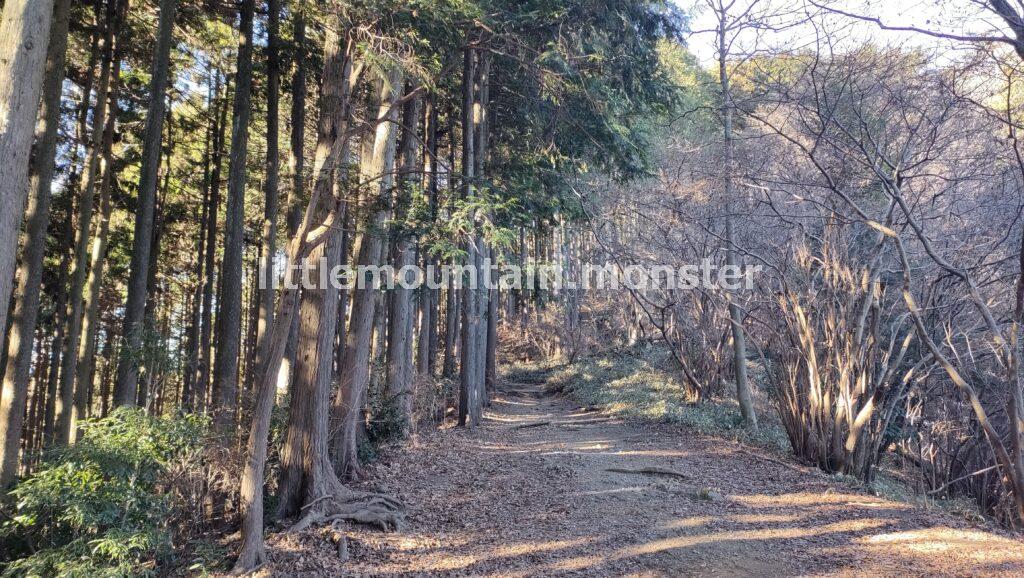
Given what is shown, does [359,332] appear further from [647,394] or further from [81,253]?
[647,394]

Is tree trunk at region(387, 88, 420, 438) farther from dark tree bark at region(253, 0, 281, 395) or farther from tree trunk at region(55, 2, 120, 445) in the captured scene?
tree trunk at region(55, 2, 120, 445)

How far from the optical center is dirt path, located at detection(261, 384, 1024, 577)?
5.12 m

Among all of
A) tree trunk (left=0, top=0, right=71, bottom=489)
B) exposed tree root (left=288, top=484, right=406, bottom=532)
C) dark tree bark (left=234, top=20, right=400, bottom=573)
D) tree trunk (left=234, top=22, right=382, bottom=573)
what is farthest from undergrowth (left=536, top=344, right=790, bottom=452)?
tree trunk (left=0, top=0, right=71, bottom=489)

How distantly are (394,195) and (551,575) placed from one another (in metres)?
4.66

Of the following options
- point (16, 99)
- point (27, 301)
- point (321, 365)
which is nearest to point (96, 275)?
point (27, 301)

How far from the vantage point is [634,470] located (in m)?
8.55

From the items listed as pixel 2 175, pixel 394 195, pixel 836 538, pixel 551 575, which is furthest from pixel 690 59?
pixel 2 175

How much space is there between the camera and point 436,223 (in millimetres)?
6656

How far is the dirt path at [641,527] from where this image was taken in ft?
16.8

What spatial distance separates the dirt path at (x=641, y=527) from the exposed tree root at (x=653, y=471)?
1.7 inches

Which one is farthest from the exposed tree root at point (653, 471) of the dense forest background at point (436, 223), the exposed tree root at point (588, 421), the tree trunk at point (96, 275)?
the tree trunk at point (96, 275)

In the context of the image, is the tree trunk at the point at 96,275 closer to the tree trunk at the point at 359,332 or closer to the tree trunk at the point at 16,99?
the tree trunk at the point at 359,332

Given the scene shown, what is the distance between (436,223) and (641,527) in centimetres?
414

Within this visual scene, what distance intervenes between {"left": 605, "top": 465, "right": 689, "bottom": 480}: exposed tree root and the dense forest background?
2.28m
